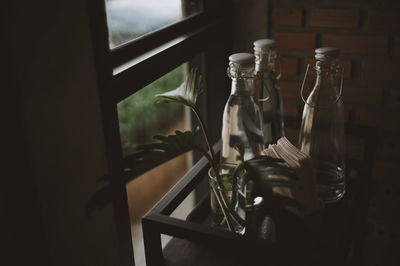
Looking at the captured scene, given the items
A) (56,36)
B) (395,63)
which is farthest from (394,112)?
(56,36)

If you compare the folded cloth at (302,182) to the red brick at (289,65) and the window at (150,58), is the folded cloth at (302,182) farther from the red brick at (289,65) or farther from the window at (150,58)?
the red brick at (289,65)

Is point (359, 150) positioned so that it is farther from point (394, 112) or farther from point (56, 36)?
point (56, 36)

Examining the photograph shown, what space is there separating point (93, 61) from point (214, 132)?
2.86 feet

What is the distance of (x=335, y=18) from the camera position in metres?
1.46

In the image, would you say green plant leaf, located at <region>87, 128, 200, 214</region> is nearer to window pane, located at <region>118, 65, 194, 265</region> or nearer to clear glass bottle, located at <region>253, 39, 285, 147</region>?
clear glass bottle, located at <region>253, 39, 285, 147</region>

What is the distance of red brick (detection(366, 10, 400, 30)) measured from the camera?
4.56 feet

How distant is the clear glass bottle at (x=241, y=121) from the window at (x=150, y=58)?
256mm

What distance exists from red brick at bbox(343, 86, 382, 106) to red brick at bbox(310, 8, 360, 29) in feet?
0.69

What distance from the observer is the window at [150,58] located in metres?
0.97

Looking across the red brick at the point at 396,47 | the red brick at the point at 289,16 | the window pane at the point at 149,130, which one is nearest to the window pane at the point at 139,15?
the red brick at the point at 289,16

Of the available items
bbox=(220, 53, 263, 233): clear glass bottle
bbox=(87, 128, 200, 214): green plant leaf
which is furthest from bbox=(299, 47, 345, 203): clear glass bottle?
bbox=(87, 128, 200, 214): green plant leaf

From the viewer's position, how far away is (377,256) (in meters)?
1.71

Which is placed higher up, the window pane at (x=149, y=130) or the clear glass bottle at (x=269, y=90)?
the clear glass bottle at (x=269, y=90)

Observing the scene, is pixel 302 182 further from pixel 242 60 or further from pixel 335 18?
pixel 335 18
